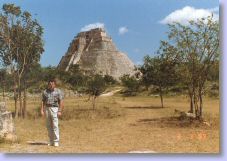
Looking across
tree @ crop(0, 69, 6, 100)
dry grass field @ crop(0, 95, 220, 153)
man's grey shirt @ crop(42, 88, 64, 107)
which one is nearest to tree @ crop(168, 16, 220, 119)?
dry grass field @ crop(0, 95, 220, 153)

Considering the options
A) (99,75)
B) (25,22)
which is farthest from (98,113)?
(25,22)

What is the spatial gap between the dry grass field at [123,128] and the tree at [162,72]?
32 cm

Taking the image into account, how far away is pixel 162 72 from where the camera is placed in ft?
33.4

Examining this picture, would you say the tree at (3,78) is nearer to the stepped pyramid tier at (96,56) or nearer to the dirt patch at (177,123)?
the stepped pyramid tier at (96,56)

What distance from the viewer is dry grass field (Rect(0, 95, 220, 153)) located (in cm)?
797

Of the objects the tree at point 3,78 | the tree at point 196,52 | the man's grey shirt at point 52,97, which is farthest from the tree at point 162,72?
the tree at point 3,78

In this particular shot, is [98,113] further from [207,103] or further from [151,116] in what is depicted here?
[207,103]

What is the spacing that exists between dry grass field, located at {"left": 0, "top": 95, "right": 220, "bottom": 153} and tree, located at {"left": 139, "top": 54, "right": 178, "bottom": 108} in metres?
0.32

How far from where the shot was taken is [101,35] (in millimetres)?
8641

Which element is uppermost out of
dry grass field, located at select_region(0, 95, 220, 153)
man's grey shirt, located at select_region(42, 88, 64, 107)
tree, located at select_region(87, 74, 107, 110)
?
tree, located at select_region(87, 74, 107, 110)

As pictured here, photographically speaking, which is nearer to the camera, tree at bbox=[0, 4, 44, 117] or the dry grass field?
the dry grass field

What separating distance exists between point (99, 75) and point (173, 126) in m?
1.50

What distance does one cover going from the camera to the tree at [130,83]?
8.88 meters

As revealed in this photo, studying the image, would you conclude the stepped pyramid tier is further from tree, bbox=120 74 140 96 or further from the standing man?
the standing man
